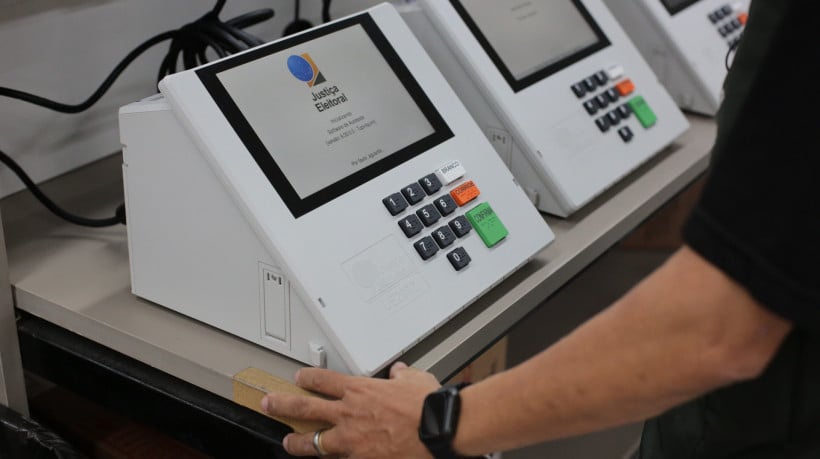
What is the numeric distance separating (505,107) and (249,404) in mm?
491

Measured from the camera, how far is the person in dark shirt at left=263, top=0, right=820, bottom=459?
1.74 feet

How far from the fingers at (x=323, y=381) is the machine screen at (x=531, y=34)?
0.49 metres

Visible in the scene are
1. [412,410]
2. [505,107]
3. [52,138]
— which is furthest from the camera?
[52,138]

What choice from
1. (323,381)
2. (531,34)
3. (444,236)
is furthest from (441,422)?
(531,34)

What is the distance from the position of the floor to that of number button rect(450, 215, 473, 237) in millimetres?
476

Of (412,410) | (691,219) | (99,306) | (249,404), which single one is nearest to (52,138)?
(99,306)

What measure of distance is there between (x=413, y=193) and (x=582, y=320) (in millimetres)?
928

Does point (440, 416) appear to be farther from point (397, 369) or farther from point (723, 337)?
point (723, 337)

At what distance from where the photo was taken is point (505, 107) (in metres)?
1.09

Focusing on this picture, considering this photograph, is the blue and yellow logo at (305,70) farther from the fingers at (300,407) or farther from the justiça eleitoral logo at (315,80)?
the fingers at (300,407)

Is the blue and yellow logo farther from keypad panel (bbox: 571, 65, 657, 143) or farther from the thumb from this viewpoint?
keypad panel (bbox: 571, 65, 657, 143)

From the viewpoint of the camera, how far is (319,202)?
0.84 meters

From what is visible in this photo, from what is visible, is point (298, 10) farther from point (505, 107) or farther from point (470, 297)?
point (470, 297)

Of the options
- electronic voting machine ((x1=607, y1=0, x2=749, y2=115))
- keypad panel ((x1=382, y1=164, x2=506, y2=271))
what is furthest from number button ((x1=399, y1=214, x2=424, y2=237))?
electronic voting machine ((x1=607, y1=0, x2=749, y2=115))
